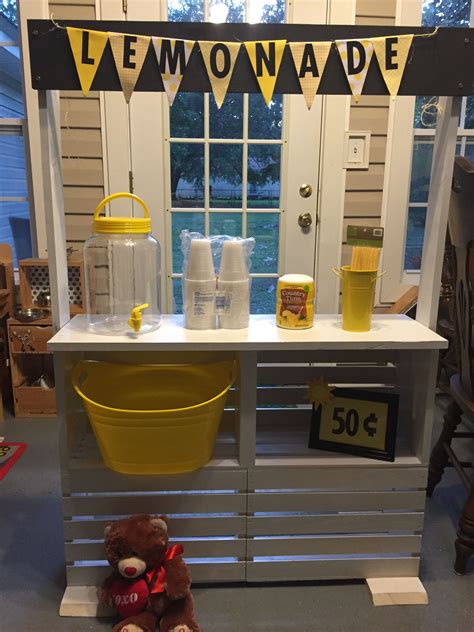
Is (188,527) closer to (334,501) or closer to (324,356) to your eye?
(334,501)

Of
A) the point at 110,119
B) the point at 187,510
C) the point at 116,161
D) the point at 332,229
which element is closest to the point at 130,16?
the point at 110,119

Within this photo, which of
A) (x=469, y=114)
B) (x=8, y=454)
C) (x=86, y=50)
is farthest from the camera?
(x=469, y=114)

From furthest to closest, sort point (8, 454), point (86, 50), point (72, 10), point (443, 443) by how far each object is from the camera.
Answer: point (72, 10)
point (8, 454)
point (443, 443)
point (86, 50)

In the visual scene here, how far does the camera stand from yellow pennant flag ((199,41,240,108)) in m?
1.28

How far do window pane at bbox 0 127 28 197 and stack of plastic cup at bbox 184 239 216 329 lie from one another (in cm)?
187

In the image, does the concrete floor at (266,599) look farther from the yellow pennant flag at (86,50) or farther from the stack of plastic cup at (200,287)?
the yellow pennant flag at (86,50)

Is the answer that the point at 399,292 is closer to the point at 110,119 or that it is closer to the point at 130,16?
the point at 110,119

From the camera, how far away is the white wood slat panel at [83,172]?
269 centimetres

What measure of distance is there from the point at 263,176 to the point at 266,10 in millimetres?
773

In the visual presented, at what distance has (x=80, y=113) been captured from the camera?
2641mm

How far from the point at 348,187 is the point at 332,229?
0.73 ft

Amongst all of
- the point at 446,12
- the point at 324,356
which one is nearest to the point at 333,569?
the point at 324,356

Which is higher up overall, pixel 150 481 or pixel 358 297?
pixel 358 297

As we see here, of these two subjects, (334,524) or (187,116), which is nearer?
(334,524)
